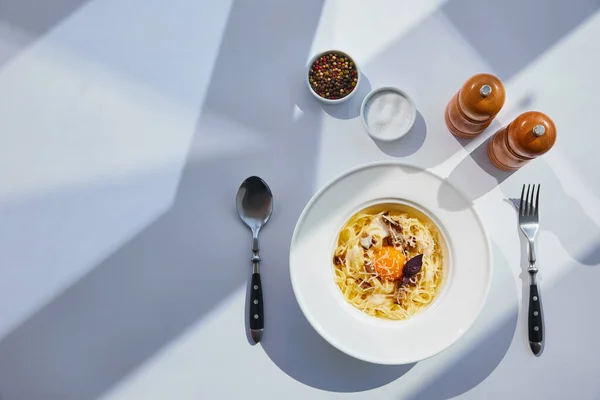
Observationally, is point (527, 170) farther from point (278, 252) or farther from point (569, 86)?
point (278, 252)

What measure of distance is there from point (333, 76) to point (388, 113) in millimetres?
209

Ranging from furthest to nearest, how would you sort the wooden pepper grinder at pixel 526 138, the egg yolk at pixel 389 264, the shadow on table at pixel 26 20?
the shadow on table at pixel 26 20 → the egg yolk at pixel 389 264 → the wooden pepper grinder at pixel 526 138

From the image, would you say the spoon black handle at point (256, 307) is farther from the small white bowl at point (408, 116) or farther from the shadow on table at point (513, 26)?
the shadow on table at point (513, 26)

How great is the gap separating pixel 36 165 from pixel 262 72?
813 millimetres

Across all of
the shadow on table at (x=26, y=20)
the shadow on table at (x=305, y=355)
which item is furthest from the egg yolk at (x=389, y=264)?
the shadow on table at (x=26, y=20)

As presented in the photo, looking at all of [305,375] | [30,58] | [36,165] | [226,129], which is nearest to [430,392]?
[305,375]

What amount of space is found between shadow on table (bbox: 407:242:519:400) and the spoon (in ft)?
1.81

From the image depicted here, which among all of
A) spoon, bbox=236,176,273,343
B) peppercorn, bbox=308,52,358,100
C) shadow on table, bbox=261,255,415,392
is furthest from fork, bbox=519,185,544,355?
spoon, bbox=236,176,273,343

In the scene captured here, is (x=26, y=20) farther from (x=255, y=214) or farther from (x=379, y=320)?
(x=379, y=320)

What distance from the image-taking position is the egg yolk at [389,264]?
Answer: 5.21 feet

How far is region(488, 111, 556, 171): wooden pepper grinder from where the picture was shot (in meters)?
1.47

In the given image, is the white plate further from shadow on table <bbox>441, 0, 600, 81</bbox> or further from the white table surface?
shadow on table <bbox>441, 0, 600, 81</bbox>

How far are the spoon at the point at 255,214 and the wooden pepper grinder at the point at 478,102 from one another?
24.6 inches

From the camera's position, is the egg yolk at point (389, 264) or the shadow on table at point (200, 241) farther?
the shadow on table at point (200, 241)
